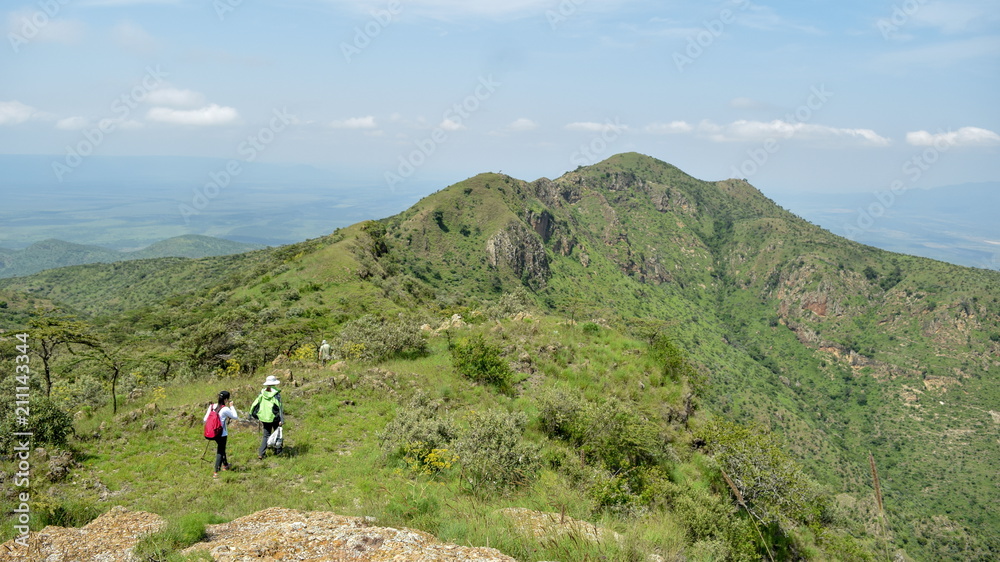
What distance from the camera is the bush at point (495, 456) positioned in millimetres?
8617

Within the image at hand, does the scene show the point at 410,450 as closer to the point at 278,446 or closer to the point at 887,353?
the point at 278,446

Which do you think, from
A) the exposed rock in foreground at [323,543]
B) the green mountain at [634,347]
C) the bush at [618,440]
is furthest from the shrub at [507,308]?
the exposed rock in foreground at [323,543]

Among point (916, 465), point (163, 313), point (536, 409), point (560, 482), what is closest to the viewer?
point (560, 482)

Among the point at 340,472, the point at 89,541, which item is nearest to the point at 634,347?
the point at 340,472

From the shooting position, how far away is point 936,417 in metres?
87.9

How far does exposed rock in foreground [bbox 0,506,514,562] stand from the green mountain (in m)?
0.68

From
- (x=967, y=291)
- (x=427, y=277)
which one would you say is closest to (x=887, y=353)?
(x=967, y=291)

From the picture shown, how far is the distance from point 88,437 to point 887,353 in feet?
497

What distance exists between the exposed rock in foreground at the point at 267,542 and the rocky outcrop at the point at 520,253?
3892 inches

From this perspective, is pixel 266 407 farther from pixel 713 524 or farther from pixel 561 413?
pixel 713 524

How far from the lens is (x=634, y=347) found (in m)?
19.5

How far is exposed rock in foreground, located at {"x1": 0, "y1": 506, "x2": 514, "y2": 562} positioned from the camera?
529cm

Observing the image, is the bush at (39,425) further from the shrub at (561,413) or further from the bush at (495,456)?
the shrub at (561,413)

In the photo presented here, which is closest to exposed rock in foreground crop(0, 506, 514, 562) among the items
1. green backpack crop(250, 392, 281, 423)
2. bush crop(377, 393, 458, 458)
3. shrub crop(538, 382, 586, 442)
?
green backpack crop(250, 392, 281, 423)
